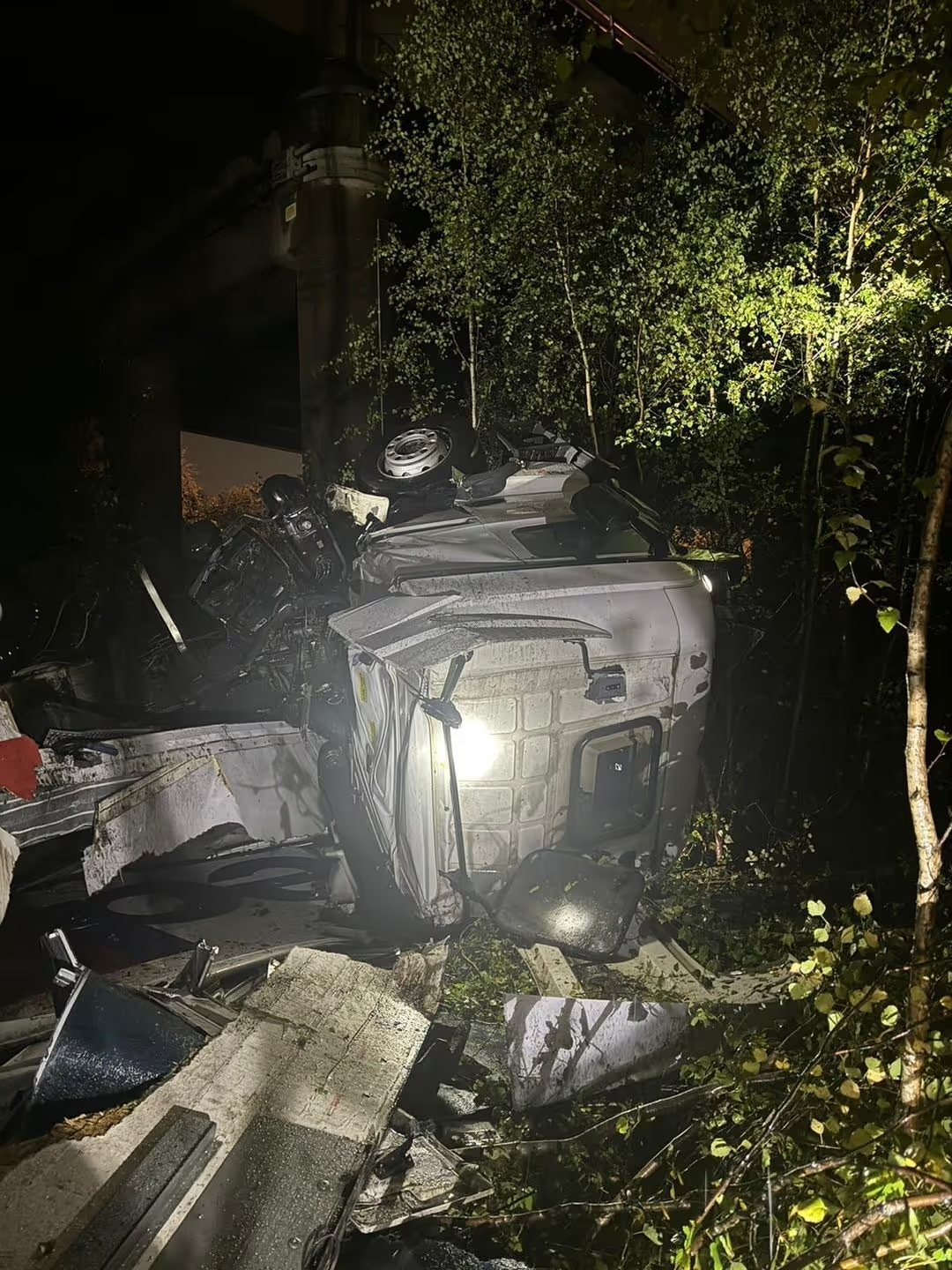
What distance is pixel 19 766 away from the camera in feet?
17.1

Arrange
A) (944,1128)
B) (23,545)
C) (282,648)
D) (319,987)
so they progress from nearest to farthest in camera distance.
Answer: (944,1128) → (319,987) → (282,648) → (23,545)

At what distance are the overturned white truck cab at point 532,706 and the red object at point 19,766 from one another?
225 cm

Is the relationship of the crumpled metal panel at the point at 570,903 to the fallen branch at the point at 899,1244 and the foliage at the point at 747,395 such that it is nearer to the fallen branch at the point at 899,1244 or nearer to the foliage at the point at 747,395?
the foliage at the point at 747,395

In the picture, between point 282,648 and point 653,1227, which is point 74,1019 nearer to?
point 653,1227

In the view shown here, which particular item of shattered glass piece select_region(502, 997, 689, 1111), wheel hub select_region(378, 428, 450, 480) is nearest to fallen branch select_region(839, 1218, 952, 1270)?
shattered glass piece select_region(502, 997, 689, 1111)

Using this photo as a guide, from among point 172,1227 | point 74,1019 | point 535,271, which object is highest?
point 535,271

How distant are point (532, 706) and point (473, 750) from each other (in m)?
0.45

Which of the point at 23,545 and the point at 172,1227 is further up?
the point at 23,545

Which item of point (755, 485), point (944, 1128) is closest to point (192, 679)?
point (755, 485)

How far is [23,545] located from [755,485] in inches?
440

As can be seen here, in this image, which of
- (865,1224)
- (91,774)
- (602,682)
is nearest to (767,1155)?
(865,1224)

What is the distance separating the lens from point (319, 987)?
392cm

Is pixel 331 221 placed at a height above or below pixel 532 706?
above

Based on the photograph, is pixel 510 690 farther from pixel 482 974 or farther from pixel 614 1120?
pixel 614 1120
